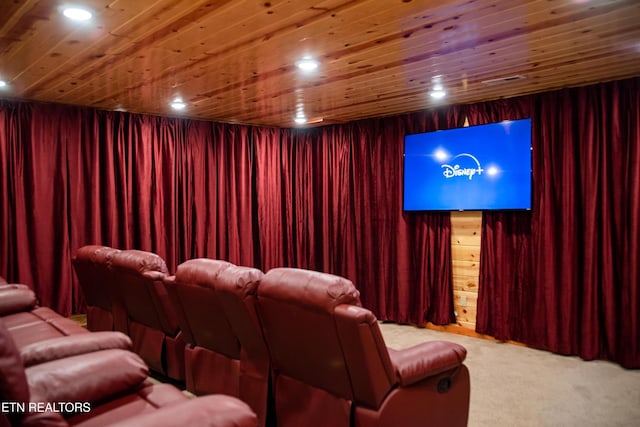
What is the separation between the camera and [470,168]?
15.4 ft

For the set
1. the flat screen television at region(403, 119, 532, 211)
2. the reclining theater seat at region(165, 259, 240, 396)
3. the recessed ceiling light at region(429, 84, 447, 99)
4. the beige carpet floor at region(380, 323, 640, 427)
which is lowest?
the beige carpet floor at region(380, 323, 640, 427)

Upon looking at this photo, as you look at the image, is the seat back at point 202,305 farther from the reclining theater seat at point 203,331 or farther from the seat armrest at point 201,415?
the seat armrest at point 201,415

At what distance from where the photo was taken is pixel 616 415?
3.00 meters

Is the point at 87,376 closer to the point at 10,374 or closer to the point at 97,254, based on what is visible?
the point at 10,374

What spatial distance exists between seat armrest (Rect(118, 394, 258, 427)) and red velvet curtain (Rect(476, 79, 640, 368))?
11.8 ft

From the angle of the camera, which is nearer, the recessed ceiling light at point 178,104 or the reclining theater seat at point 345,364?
the reclining theater seat at point 345,364

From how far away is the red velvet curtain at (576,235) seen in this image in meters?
3.82

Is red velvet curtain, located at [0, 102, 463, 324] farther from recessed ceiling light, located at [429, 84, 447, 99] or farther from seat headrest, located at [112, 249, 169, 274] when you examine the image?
seat headrest, located at [112, 249, 169, 274]

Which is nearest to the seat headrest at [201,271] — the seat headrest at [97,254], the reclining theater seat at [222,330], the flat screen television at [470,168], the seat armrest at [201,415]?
the reclining theater seat at [222,330]

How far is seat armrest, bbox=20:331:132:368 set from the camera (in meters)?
1.94

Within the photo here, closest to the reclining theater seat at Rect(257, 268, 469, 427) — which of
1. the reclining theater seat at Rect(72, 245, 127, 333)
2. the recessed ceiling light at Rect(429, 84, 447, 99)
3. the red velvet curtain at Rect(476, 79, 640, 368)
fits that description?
the reclining theater seat at Rect(72, 245, 127, 333)

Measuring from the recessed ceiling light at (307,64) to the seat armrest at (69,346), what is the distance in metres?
2.10

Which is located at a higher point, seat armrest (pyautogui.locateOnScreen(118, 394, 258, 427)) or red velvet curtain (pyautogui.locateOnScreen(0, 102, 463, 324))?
red velvet curtain (pyautogui.locateOnScreen(0, 102, 463, 324))

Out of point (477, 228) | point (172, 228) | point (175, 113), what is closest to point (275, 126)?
point (175, 113)
